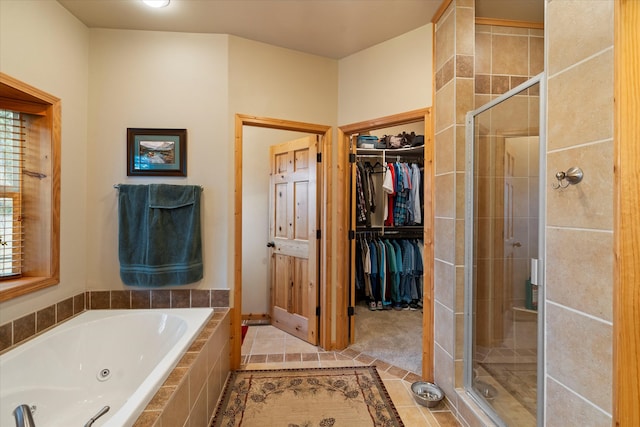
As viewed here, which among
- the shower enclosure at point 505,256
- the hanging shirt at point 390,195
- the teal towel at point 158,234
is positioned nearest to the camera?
the shower enclosure at point 505,256

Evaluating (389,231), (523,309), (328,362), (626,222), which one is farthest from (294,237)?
(626,222)

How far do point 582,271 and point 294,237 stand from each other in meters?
2.24

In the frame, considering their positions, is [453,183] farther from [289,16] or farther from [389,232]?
[389,232]

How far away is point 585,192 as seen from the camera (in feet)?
3.03

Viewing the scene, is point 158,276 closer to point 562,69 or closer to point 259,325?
point 259,325

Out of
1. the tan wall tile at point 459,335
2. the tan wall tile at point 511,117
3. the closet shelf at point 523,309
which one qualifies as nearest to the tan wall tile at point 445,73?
the tan wall tile at point 511,117

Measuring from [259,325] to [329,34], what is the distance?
2.91 meters

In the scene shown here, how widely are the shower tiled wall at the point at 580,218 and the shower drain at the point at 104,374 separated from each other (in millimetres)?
2261

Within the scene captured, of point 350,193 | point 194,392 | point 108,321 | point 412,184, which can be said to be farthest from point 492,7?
point 108,321

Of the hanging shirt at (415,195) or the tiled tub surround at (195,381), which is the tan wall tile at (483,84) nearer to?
the hanging shirt at (415,195)

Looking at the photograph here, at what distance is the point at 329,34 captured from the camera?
216 cm

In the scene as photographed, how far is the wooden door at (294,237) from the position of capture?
2.64m

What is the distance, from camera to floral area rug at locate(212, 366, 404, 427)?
167 centimetres

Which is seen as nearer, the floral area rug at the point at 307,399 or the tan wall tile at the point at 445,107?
the floral area rug at the point at 307,399
